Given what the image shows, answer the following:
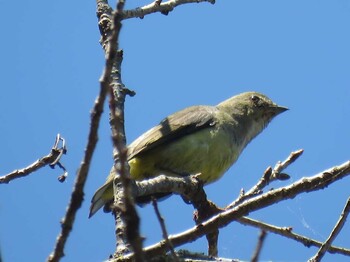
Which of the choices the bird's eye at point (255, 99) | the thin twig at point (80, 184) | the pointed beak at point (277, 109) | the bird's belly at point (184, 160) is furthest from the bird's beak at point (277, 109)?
the thin twig at point (80, 184)

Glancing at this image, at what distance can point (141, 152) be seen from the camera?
6543 millimetres

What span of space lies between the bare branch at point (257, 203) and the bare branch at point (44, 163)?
1773 mm

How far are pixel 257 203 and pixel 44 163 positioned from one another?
211cm

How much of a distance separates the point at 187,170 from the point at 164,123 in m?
0.74

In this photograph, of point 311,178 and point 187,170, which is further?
point 187,170

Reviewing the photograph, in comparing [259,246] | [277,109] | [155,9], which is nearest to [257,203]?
[259,246]

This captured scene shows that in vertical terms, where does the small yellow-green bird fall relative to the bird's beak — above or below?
below

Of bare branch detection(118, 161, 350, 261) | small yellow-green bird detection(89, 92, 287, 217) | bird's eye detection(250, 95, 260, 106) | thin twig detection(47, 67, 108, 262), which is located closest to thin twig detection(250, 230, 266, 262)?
thin twig detection(47, 67, 108, 262)

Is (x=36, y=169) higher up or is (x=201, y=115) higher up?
(x=201, y=115)

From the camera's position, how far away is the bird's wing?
21.6 ft

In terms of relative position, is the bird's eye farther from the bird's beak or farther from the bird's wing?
the bird's wing

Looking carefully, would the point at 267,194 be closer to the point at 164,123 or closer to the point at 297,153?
the point at 297,153

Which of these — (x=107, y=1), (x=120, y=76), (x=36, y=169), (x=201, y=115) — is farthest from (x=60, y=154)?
(x=201, y=115)

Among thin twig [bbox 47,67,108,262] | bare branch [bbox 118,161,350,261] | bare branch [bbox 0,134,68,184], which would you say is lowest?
thin twig [bbox 47,67,108,262]
